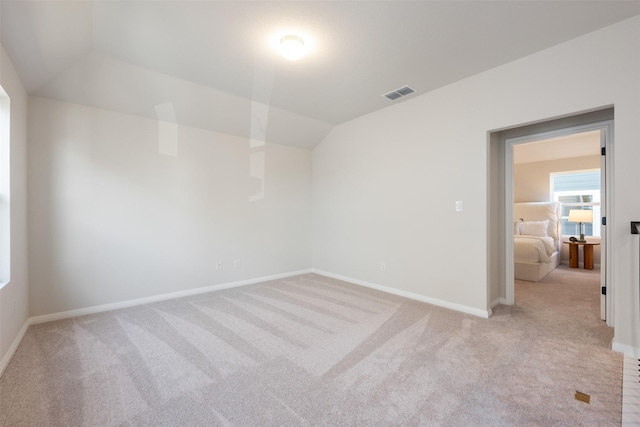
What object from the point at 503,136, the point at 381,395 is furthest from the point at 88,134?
the point at 503,136

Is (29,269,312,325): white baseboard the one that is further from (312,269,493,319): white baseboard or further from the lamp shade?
the lamp shade

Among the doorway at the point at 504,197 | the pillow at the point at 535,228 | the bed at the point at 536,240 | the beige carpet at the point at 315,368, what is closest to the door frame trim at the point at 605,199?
the doorway at the point at 504,197

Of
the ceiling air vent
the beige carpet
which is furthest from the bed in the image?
the ceiling air vent

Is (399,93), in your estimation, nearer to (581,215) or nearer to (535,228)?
(535,228)

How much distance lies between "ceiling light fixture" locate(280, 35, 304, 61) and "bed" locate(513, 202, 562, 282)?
4370 mm

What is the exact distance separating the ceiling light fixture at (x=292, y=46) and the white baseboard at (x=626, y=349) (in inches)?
143

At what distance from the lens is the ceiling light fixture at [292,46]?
2328 millimetres

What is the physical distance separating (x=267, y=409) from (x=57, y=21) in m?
3.13

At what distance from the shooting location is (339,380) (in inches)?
74.4

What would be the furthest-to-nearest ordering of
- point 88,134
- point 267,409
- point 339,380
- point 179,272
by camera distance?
point 179,272 < point 88,134 < point 339,380 < point 267,409

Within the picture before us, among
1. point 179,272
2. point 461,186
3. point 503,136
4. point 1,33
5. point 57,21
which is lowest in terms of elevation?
point 179,272

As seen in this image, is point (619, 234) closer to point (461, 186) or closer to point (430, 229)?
point (461, 186)

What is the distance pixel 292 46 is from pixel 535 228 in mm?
6199

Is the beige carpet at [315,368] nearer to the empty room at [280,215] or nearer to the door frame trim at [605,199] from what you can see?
the empty room at [280,215]
